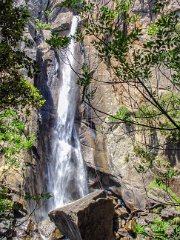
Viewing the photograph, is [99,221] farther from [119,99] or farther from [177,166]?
[119,99]

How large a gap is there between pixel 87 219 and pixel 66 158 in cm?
701

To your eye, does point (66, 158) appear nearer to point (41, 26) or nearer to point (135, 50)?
point (41, 26)

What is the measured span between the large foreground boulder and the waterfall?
4281 mm

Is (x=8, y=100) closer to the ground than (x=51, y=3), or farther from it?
closer to the ground

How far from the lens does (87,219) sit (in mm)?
11102

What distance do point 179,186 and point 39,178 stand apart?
7.58 meters

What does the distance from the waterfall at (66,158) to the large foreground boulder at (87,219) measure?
4.28 meters

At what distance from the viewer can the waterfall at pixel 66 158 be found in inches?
650

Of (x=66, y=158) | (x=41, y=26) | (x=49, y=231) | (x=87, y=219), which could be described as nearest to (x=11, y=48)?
(x=87, y=219)

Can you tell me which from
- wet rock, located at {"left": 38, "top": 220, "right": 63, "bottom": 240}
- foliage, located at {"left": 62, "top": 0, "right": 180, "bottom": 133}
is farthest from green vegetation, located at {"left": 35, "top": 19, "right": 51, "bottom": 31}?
foliage, located at {"left": 62, "top": 0, "right": 180, "bottom": 133}

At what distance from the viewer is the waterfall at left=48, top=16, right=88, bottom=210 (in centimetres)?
1650

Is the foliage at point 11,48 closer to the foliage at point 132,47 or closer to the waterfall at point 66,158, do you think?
the foliage at point 132,47

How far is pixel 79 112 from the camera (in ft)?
64.0

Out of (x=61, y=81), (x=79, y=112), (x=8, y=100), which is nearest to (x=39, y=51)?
(x=61, y=81)
